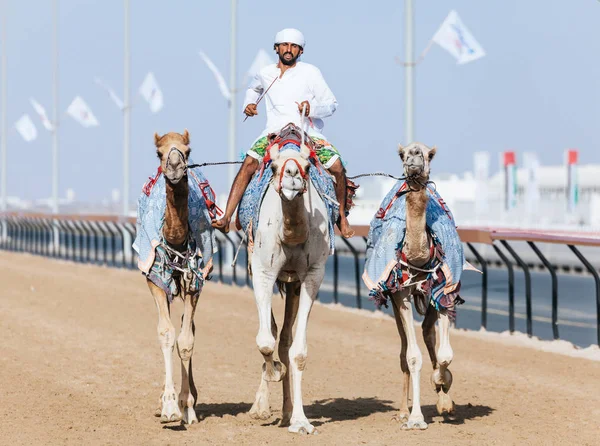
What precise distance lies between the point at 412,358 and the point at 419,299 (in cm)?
78

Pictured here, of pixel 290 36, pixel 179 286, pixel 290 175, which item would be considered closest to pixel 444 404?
pixel 179 286

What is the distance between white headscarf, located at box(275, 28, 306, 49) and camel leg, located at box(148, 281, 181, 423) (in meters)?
2.37

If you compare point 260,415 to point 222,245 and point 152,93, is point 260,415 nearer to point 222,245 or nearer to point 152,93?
point 222,245

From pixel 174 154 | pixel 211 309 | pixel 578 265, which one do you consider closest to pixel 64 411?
pixel 174 154

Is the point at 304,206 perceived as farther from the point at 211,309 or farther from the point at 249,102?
the point at 211,309

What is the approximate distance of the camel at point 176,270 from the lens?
10.2m

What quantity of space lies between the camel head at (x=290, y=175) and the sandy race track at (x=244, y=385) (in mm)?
1860

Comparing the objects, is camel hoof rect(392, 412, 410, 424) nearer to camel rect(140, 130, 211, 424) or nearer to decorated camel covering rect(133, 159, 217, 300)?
camel rect(140, 130, 211, 424)

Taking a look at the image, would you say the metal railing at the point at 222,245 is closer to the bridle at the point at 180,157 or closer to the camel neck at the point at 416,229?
the camel neck at the point at 416,229

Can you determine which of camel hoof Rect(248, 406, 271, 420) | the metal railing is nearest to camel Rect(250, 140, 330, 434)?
camel hoof Rect(248, 406, 271, 420)

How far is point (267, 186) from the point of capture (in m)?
10.4

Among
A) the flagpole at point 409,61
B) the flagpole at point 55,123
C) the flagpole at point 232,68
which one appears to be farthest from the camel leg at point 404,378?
the flagpole at point 55,123

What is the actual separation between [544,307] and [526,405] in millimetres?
15648

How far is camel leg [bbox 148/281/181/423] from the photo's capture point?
10.2 meters
